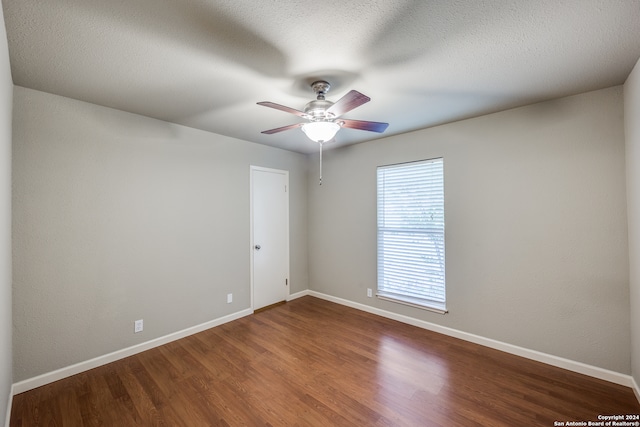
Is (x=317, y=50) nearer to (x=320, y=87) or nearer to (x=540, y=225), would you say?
(x=320, y=87)

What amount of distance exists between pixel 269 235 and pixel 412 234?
2.09 m

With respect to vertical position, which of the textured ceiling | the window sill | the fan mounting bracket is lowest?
the window sill

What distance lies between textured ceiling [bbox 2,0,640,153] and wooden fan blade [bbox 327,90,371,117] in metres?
0.29

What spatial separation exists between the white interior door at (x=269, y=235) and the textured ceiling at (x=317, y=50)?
1623mm

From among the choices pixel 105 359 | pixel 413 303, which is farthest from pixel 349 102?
→ pixel 105 359

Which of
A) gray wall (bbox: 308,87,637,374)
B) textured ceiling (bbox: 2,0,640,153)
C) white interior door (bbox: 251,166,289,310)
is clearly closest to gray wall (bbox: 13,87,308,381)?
white interior door (bbox: 251,166,289,310)

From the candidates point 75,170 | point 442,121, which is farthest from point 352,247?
point 75,170

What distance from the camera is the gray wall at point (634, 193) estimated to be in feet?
6.11

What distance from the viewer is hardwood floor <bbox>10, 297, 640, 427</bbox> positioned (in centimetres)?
182

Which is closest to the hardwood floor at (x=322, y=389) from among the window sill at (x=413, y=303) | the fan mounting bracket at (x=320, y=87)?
the window sill at (x=413, y=303)

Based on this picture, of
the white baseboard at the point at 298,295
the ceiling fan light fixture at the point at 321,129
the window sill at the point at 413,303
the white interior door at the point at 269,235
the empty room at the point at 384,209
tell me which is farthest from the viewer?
the white baseboard at the point at 298,295

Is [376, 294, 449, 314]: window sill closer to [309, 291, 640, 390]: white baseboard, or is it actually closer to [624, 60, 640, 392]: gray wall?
[309, 291, 640, 390]: white baseboard

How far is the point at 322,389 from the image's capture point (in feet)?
6.90

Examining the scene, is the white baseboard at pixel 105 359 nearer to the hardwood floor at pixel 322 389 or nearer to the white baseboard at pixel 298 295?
the hardwood floor at pixel 322 389
